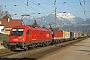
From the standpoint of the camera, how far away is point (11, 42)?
90.9 feet

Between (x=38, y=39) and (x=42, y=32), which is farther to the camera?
(x=42, y=32)

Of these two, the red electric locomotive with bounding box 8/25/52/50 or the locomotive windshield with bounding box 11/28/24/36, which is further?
the locomotive windshield with bounding box 11/28/24/36

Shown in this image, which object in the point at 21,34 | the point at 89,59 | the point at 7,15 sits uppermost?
the point at 7,15

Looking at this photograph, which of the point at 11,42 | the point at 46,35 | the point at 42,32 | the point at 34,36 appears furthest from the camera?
the point at 46,35

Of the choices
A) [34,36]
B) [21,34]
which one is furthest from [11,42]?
[34,36]

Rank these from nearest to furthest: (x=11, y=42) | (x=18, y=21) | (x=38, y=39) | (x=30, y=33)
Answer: (x=11, y=42)
(x=30, y=33)
(x=38, y=39)
(x=18, y=21)

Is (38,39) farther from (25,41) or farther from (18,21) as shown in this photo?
(18,21)

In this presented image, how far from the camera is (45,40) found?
39.5 metres

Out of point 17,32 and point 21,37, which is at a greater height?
point 17,32

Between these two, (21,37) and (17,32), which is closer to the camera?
(21,37)

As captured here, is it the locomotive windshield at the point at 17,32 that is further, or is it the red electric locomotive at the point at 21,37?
the locomotive windshield at the point at 17,32

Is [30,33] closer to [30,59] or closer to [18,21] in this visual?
[30,59]

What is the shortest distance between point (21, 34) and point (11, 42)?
1.61m

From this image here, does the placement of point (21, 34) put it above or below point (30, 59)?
above
